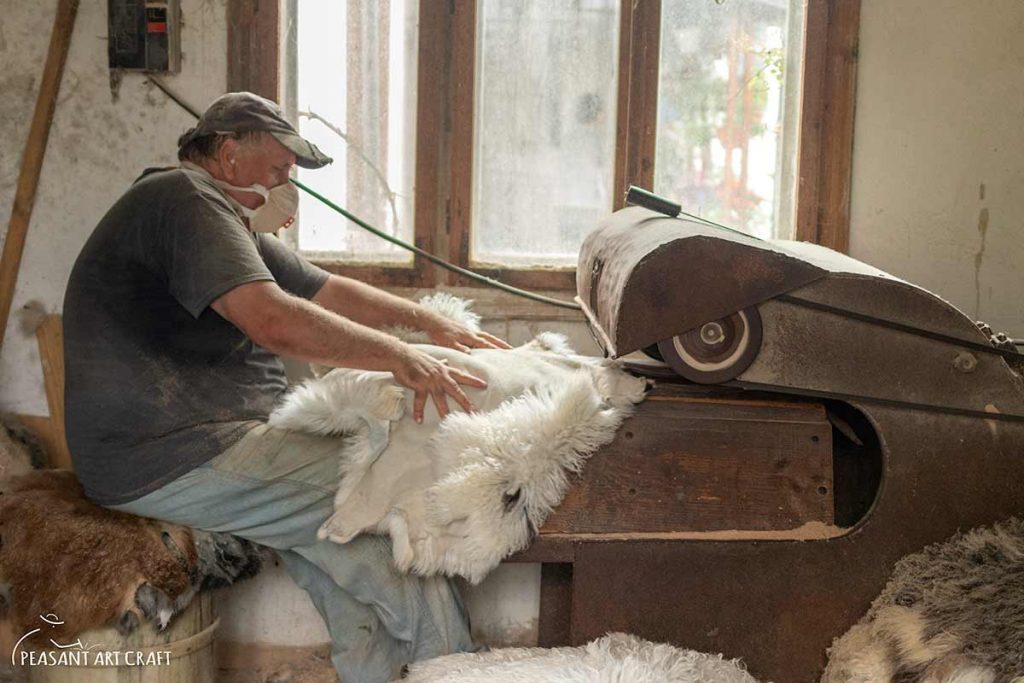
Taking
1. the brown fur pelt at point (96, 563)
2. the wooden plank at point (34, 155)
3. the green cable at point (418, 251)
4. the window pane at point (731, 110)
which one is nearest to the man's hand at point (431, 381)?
the brown fur pelt at point (96, 563)

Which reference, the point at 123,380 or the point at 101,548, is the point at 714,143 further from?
the point at 101,548

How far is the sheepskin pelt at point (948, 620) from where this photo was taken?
1.62 metres

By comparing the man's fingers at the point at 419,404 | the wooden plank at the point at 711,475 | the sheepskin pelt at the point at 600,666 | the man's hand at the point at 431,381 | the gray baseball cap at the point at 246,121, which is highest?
the gray baseball cap at the point at 246,121

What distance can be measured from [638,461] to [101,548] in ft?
3.69

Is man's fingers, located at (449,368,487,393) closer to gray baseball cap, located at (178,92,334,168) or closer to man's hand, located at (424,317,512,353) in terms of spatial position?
man's hand, located at (424,317,512,353)

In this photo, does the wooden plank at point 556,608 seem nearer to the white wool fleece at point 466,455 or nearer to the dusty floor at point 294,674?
the white wool fleece at point 466,455

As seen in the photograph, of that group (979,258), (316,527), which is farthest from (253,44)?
(979,258)

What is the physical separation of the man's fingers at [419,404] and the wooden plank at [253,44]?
1.22 meters

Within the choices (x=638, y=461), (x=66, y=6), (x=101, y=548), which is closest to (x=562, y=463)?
(x=638, y=461)

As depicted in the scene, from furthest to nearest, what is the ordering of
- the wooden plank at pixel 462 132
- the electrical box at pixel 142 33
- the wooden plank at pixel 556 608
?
the wooden plank at pixel 462 132, the electrical box at pixel 142 33, the wooden plank at pixel 556 608

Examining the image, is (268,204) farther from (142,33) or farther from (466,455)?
(466,455)

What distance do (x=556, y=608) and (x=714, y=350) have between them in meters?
0.85

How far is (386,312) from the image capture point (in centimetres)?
256

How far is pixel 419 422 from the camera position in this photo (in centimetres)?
195
